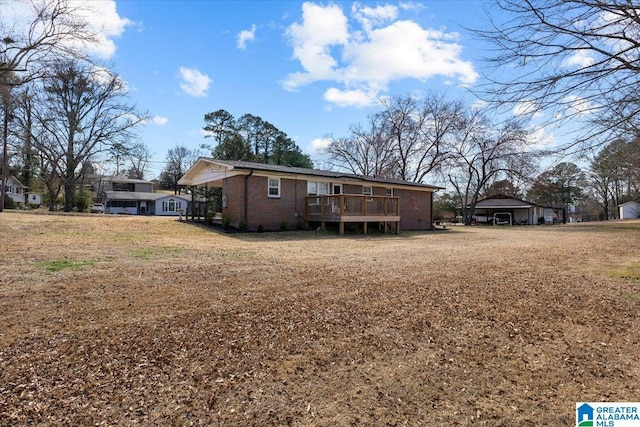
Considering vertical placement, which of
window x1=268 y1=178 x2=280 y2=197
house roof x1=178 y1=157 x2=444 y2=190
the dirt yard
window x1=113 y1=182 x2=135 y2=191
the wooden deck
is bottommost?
the dirt yard

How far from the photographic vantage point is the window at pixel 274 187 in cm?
1685

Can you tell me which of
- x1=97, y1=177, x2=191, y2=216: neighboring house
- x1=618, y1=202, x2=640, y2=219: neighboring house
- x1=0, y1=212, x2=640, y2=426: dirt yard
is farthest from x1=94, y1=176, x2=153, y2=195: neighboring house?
x1=618, y1=202, x2=640, y2=219: neighboring house

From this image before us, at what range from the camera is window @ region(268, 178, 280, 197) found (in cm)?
1685

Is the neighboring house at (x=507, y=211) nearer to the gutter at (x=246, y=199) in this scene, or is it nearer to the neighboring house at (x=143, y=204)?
the gutter at (x=246, y=199)

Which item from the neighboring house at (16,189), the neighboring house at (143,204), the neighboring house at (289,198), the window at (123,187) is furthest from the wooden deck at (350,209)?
the neighboring house at (16,189)

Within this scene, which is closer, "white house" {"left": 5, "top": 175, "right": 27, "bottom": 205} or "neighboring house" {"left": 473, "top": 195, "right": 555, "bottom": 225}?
"neighboring house" {"left": 473, "top": 195, "right": 555, "bottom": 225}

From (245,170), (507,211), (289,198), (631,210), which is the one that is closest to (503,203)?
(507,211)

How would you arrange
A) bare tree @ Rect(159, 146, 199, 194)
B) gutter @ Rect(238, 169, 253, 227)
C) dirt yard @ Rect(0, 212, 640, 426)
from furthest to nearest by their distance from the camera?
bare tree @ Rect(159, 146, 199, 194) < gutter @ Rect(238, 169, 253, 227) < dirt yard @ Rect(0, 212, 640, 426)

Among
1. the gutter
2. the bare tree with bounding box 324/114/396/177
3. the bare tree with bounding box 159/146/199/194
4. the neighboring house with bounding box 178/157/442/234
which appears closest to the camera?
the gutter

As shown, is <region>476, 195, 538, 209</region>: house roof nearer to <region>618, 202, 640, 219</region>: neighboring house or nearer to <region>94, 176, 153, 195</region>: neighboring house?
<region>618, 202, 640, 219</region>: neighboring house

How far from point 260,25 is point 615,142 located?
11463 millimetres

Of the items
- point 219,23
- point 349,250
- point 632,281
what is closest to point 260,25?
point 219,23

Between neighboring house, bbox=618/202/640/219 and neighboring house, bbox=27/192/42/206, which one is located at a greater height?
neighboring house, bbox=27/192/42/206

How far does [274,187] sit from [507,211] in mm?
37013
